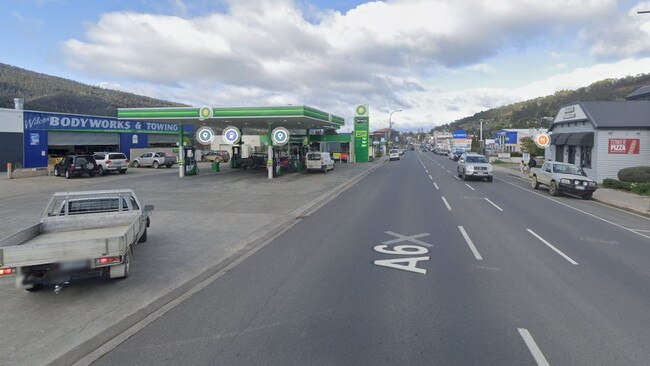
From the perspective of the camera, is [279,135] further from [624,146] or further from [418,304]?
[418,304]

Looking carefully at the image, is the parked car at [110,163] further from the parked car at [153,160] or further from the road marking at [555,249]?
the road marking at [555,249]

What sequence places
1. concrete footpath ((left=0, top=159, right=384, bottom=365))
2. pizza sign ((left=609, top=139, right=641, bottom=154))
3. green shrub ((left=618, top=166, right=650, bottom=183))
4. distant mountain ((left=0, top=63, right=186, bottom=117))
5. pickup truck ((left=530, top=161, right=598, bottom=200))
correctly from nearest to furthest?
concrete footpath ((left=0, top=159, right=384, bottom=365))
pickup truck ((left=530, top=161, right=598, bottom=200))
green shrub ((left=618, top=166, right=650, bottom=183))
pizza sign ((left=609, top=139, right=641, bottom=154))
distant mountain ((left=0, top=63, right=186, bottom=117))

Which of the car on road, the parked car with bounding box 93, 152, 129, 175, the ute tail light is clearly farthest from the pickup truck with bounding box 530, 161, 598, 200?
the parked car with bounding box 93, 152, 129, 175

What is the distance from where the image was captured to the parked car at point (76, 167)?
30856 mm

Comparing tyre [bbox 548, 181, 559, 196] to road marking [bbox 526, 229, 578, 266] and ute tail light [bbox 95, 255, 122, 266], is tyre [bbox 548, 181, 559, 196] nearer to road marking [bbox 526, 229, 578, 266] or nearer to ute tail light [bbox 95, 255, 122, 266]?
road marking [bbox 526, 229, 578, 266]

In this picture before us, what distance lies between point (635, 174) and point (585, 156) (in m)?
6.27

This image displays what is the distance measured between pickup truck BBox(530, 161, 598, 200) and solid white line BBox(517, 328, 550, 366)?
18.5 meters

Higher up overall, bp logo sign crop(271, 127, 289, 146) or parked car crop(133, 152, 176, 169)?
bp logo sign crop(271, 127, 289, 146)

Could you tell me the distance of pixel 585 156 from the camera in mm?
31406

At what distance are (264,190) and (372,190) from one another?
5599 millimetres

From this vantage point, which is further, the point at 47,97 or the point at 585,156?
the point at 47,97

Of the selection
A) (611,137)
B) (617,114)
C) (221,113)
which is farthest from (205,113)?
(617,114)

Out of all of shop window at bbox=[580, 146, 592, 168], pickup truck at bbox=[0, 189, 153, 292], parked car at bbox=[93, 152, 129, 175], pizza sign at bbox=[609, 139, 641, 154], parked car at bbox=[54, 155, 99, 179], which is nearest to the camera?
pickup truck at bbox=[0, 189, 153, 292]

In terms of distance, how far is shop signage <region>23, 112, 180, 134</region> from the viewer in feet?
119
